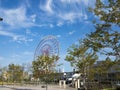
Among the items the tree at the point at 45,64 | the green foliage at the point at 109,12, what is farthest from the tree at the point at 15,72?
the green foliage at the point at 109,12

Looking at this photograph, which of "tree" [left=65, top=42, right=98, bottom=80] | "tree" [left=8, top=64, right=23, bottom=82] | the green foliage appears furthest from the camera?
"tree" [left=8, top=64, right=23, bottom=82]

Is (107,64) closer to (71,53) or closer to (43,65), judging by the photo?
(71,53)

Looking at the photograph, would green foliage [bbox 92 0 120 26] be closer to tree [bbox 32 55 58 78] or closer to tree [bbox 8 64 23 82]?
tree [bbox 32 55 58 78]

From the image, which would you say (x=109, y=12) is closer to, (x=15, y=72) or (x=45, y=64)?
(x=45, y=64)

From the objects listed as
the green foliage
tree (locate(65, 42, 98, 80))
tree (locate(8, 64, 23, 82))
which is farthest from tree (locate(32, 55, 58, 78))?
tree (locate(8, 64, 23, 82))

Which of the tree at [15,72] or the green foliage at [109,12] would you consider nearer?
the green foliage at [109,12]

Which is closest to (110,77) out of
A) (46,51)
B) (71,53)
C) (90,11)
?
(46,51)

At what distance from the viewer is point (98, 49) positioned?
A: 18875mm

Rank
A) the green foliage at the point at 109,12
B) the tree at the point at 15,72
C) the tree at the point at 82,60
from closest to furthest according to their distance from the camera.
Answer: the green foliage at the point at 109,12 → the tree at the point at 82,60 → the tree at the point at 15,72

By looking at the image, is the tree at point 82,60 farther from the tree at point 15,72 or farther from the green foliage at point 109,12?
the tree at point 15,72

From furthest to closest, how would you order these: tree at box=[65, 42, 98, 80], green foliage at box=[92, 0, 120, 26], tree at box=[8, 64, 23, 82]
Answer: tree at box=[8, 64, 23, 82], tree at box=[65, 42, 98, 80], green foliage at box=[92, 0, 120, 26]

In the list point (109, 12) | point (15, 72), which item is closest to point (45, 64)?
point (109, 12)

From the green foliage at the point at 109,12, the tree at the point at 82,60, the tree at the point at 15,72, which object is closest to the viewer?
the green foliage at the point at 109,12

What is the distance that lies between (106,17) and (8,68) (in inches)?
3910
